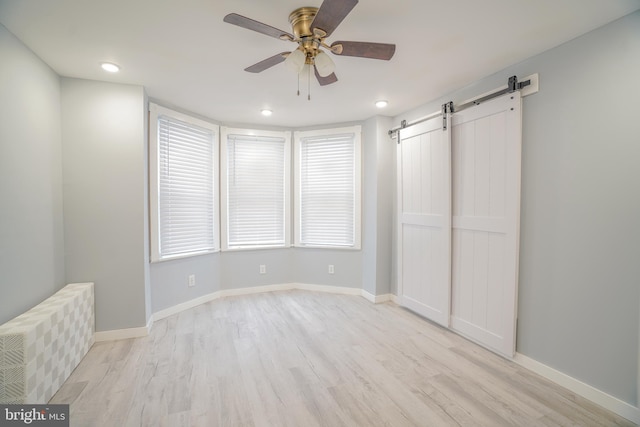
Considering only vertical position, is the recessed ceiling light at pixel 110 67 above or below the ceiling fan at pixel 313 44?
above

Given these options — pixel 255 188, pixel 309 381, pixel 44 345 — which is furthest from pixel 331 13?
pixel 255 188

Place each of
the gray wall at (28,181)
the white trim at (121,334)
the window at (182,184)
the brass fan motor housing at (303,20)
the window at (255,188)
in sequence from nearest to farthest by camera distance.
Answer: the brass fan motor housing at (303,20)
the gray wall at (28,181)
the white trim at (121,334)
the window at (182,184)
the window at (255,188)

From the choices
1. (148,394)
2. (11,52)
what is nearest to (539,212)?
(148,394)

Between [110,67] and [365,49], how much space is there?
2175mm

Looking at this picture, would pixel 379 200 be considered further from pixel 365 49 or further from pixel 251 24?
pixel 251 24

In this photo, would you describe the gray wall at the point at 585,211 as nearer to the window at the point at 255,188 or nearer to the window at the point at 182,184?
the window at the point at 255,188

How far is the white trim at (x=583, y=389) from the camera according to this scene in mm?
1713

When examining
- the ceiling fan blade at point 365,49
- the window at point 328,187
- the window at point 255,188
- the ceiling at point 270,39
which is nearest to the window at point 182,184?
the window at point 255,188

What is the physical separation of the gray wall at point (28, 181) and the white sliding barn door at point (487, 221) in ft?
12.0

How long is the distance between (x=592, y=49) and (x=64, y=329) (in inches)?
Result: 169

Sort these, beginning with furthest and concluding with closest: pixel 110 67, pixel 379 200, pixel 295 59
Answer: pixel 379 200
pixel 110 67
pixel 295 59

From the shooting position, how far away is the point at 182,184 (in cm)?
345

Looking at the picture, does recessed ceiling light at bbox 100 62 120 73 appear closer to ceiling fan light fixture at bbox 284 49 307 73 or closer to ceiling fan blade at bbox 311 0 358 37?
ceiling fan light fixture at bbox 284 49 307 73

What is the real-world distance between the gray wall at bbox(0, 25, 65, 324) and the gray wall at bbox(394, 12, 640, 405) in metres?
3.80
